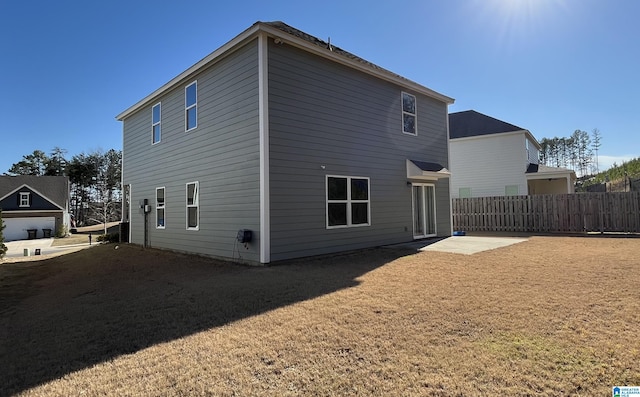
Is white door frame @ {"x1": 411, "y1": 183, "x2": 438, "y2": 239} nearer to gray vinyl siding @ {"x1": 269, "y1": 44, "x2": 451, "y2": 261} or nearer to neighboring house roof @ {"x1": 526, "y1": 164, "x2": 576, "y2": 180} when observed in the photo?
gray vinyl siding @ {"x1": 269, "y1": 44, "x2": 451, "y2": 261}

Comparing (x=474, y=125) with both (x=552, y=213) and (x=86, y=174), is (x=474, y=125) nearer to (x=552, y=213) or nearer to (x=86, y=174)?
(x=552, y=213)

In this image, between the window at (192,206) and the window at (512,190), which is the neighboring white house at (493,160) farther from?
the window at (192,206)

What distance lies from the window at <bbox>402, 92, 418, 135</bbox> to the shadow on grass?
4997 mm

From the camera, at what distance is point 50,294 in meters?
6.34

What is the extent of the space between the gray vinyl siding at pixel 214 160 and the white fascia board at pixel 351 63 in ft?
2.33

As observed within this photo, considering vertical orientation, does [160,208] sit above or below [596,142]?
below

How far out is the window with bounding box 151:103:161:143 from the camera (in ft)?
40.8

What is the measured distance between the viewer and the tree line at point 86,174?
40438 millimetres

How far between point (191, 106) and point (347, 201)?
5.89m

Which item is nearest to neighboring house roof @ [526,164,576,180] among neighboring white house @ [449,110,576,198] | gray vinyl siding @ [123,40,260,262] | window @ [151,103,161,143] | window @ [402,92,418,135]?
neighboring white house @ [449,110,576,198]

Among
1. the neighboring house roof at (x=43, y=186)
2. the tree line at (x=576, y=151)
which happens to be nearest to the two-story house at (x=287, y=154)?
the neighboring house roof at (x=43, y=186)

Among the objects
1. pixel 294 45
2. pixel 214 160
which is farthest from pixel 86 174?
pixel 294 45

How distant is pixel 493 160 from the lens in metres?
22.0

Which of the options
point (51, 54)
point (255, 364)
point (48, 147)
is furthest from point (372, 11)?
point (48, 147)
